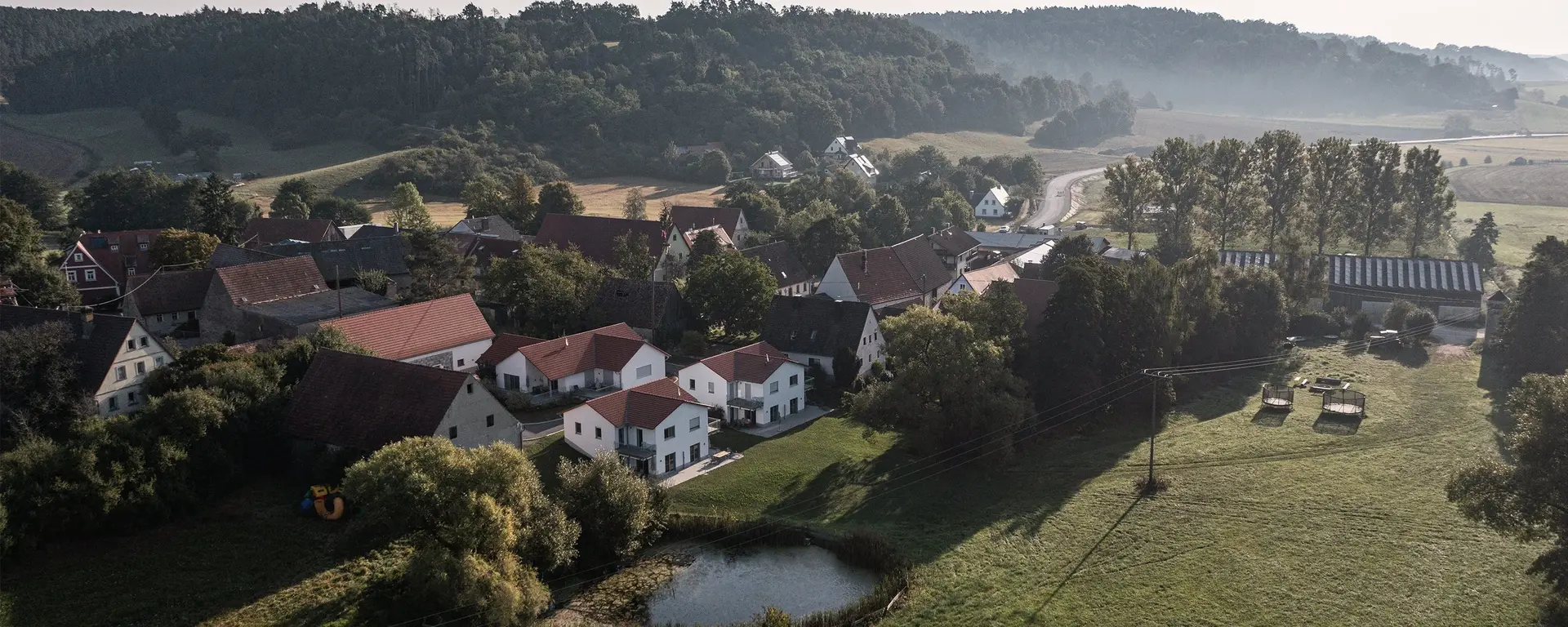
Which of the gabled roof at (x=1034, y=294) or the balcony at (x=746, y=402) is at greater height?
the gabled roof at (x=1034, y=294)

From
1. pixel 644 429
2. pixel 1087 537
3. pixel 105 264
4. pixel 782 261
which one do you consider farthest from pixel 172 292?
pixel 1087 537

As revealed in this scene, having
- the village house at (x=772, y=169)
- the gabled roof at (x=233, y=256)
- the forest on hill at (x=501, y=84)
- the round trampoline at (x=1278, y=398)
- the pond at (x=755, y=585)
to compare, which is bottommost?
the pond at (x=755, y=585)

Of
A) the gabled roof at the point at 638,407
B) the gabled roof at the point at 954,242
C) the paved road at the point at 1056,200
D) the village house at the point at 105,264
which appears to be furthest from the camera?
the paved road at the point at 1056,200

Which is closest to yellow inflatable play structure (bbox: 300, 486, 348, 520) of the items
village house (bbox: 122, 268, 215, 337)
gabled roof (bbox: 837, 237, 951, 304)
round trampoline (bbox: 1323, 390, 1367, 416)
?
village house (bbox: 122, 268, 215, 337)

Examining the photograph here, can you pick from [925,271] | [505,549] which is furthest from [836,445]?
[925,271]

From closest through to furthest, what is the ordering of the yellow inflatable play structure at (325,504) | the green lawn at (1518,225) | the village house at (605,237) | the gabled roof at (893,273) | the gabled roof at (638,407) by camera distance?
1. the yellow inflatable play structure at (325,504)
2. the gabled roof at (638,407)
3. the gabled roof at (893,273)
4. the village house at (605,237)
5. the green lawn at (1518,225)

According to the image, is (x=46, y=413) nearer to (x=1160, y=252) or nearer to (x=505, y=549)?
(x=505, y=549)

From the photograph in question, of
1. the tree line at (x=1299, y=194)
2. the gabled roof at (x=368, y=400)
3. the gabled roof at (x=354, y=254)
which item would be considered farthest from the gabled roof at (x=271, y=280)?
the tree line at (x=1299, y=194)

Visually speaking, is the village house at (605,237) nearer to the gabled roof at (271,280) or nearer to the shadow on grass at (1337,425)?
the gabled roof at (271,280)
